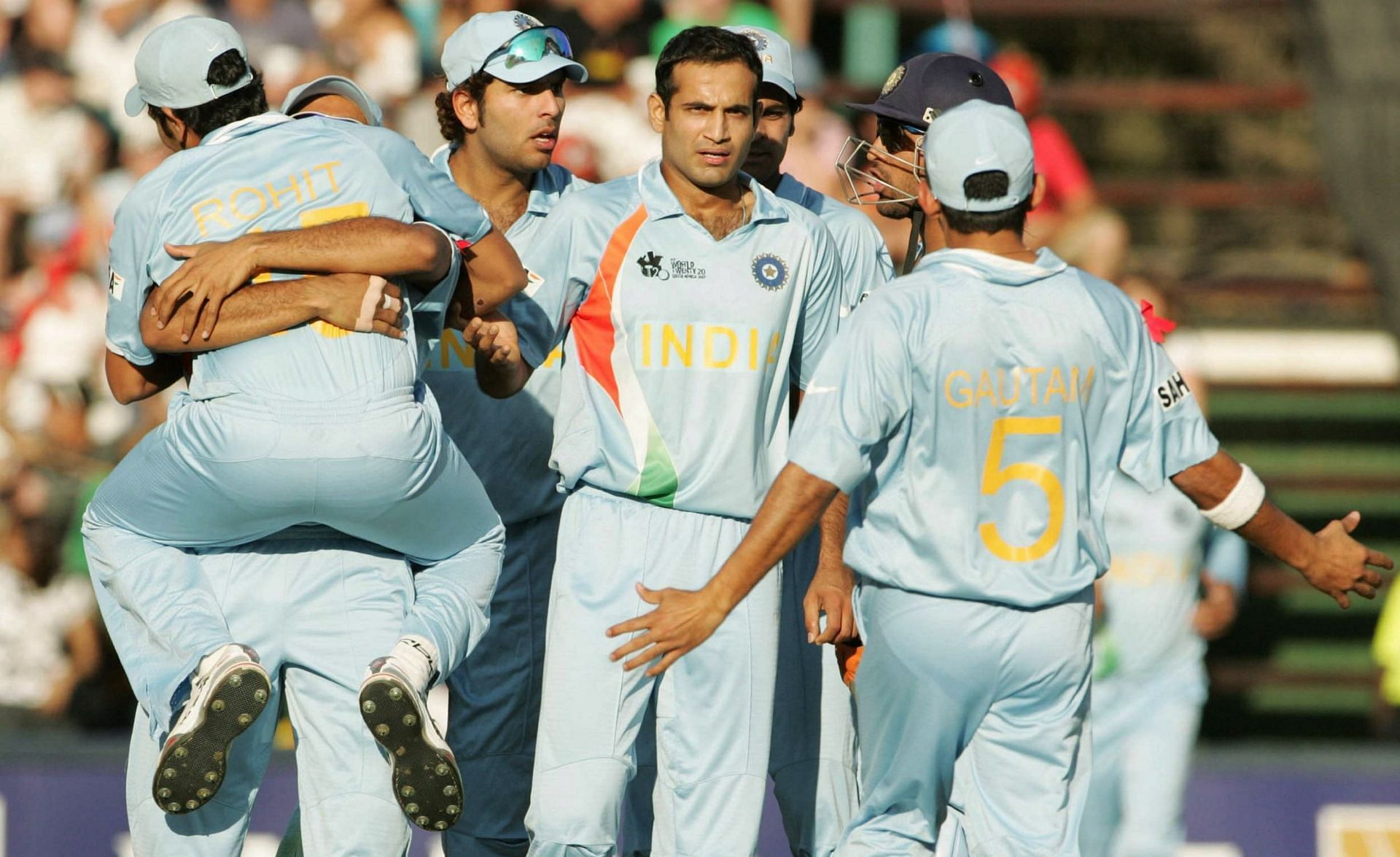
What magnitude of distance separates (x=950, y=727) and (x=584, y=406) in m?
1.41

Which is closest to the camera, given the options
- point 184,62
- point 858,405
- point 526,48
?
point 858,405

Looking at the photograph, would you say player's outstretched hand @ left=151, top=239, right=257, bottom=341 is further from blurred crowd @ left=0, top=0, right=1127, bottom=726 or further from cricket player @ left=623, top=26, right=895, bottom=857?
blurred crowd @ left=0, top=0, right=1127, bottom=726

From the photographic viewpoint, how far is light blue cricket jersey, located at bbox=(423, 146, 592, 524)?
586 cm

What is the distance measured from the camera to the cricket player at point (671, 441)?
5031 millimetres

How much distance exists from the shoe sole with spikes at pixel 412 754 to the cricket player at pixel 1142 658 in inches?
195

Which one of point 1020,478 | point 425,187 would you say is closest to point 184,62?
point 425,187

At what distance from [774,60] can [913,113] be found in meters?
0.66

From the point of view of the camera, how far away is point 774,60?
5773 millimetres

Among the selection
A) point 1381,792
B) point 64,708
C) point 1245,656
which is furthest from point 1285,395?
point 64,708

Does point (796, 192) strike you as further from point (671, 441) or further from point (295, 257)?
point (295, 257)

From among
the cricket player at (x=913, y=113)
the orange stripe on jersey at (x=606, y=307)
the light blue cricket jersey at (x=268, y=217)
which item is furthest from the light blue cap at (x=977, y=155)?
the light blue cricket jersey at (x=268, y=217)

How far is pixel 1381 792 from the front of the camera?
8.16 m

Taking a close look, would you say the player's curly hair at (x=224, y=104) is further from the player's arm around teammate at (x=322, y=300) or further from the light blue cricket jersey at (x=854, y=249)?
the light blue cricket jersey at (x=854, y=249)

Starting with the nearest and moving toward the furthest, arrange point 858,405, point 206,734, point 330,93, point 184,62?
point 206,734, point 858,405, point 184,62, point 330,93
